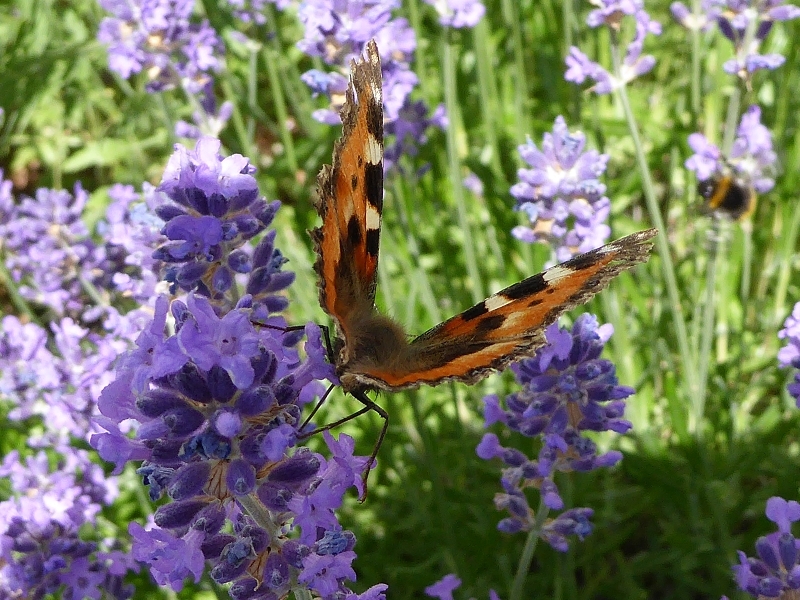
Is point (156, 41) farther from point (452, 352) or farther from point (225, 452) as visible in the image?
point (225, 452)

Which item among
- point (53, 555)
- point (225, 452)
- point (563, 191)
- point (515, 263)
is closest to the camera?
point (225, 452)

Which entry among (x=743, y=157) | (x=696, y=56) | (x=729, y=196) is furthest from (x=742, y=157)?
(x=696, y=56)

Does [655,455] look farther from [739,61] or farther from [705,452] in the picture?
[739,61]

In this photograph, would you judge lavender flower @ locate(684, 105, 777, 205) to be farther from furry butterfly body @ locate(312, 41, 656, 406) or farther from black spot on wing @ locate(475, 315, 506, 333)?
black spot on wing @ locate(475, 315, 506, 333)

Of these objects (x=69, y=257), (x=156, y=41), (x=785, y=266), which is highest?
(x=156, y=41)

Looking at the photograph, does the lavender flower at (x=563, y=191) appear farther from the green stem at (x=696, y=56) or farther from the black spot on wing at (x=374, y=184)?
the green stem at (x=696, y=56)

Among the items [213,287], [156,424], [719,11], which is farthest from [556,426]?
[719,11]
